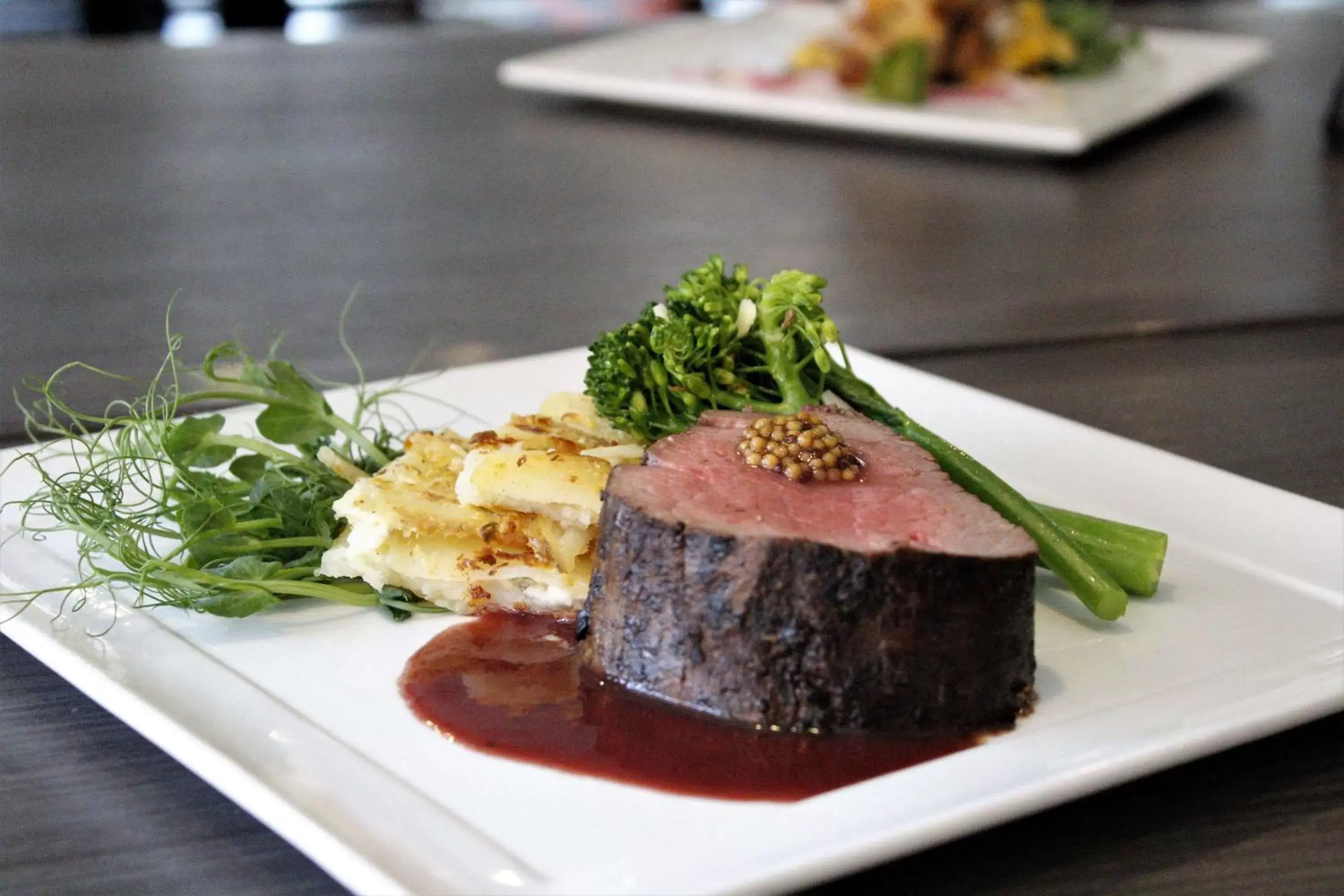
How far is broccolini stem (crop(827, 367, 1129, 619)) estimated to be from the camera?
175 centimetres

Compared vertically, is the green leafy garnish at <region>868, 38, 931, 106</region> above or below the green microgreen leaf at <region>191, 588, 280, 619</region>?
above

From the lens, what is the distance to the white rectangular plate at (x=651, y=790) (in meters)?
1.25

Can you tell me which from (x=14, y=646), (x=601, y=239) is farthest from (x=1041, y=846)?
(x=601, y=239)

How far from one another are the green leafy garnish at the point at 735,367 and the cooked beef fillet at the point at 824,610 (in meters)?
0.32

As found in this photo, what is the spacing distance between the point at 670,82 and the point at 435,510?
3.02 metres

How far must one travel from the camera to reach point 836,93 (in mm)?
4535

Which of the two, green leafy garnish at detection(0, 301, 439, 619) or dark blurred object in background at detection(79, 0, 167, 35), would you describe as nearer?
green leafy garnish at detection(0, 301, 439, 619)

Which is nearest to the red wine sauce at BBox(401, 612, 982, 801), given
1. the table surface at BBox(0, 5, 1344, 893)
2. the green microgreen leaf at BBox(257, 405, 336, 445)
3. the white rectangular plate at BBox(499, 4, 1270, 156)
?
the table surface at BBox(0, 5, 1344, 893)

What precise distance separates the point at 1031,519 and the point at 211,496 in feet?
3.30

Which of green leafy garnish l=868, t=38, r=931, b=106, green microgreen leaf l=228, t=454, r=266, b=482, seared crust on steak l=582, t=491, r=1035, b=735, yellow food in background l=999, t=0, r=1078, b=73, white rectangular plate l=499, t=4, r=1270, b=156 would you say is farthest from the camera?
yellow food in background l=999, t=0, r=1078, b=73

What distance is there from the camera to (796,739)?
154cm

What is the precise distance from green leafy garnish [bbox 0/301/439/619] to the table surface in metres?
0.18

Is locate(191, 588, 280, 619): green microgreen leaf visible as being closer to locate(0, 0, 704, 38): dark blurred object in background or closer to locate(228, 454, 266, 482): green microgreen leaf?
locate(228, 454, 266, 482): green microgreen leaf

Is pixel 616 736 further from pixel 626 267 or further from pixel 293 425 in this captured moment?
pixel 626 267
